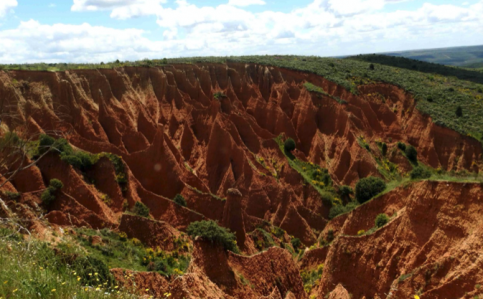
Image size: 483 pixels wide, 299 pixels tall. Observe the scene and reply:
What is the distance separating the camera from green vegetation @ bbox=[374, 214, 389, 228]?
2011 centimetres

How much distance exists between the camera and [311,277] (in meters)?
21.8

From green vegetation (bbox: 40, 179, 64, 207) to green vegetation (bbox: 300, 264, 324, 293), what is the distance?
1699 centimetres

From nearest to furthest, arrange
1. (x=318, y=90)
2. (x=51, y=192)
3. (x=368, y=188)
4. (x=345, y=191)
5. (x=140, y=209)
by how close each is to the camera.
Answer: (x=51, y=192) → (x=140, y=209) → (x=368, y=188) → (x=345, y=191) → (x=318, y=90)

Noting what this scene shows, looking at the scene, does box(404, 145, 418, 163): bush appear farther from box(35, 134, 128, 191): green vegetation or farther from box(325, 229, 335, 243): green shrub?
box(35, 134, 128, 191): green vegetation

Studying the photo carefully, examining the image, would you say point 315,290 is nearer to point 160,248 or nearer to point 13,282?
point 160,248

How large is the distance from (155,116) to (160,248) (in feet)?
72.3

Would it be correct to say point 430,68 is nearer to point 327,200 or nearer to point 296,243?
point 327,200

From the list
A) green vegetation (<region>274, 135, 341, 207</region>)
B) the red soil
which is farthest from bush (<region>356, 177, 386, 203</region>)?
the red soil

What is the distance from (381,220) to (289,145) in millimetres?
18601

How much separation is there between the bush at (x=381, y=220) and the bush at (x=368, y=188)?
10.1 metres

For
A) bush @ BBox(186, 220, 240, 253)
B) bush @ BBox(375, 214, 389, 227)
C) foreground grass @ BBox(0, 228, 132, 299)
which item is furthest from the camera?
bush @ BBox(375, 214, 389, 227)

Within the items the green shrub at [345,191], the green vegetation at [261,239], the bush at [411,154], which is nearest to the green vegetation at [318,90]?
the bush at [411,154]

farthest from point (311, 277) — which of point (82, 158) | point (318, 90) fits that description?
point (318, 90)

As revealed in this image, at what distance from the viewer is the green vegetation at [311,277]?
2096 cm
